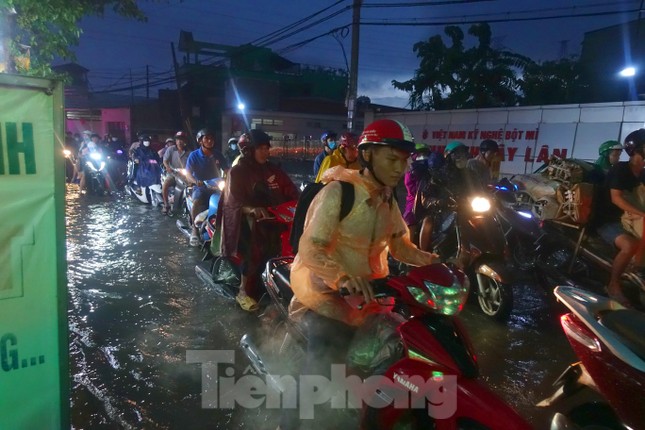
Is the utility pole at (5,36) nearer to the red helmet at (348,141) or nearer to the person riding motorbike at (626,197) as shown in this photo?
the red helmet at (348,141)

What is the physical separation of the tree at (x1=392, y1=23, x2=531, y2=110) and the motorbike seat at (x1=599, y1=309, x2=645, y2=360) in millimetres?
18543

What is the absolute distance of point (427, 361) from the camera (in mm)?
2059

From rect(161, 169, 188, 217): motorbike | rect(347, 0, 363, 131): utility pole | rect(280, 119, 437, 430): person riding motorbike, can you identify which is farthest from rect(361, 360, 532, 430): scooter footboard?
rect(347, 0, 363, 131): utility pole

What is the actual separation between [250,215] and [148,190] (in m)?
7.58

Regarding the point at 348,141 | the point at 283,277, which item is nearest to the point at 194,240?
the point at 348,141

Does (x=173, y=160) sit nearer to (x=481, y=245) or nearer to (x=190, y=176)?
(x=190, y=176)

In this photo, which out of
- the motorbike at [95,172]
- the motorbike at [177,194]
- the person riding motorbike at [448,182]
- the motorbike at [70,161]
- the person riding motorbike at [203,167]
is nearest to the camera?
the person riding motorbike at [448,182]

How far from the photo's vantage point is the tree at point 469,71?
739 inches

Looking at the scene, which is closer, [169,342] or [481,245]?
[169,342]

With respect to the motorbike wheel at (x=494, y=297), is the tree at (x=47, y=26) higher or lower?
higher

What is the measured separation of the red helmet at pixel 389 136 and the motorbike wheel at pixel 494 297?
281cm

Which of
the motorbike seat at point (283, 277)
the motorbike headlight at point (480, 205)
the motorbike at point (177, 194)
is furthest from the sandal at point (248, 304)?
the motorbike at point (177, 194)

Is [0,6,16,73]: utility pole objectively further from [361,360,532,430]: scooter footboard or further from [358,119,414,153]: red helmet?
[361,360,532,430]: scooter footboard

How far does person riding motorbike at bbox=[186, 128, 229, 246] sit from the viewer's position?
7.35 meters
